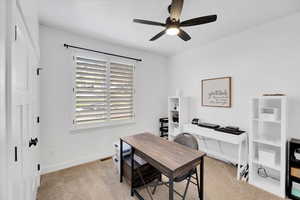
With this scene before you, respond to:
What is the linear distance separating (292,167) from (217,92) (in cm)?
162

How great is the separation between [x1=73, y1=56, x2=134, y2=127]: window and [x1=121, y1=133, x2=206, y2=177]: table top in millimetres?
1248

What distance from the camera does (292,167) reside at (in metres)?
1.91

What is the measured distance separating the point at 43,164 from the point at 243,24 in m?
4.25

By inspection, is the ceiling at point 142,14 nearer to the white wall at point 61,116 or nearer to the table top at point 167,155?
the white wall at point 61,116

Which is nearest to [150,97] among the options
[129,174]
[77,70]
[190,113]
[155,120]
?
[155,120]

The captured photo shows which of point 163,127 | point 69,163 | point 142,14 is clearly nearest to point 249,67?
point 142,14

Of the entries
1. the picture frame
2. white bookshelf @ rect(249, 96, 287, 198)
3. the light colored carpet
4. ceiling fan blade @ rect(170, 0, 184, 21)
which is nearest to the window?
the light colored carpet

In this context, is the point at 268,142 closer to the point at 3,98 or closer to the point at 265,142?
the point at 265,142

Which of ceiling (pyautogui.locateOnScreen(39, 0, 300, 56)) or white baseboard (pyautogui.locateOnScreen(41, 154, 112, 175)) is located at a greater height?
ceiling (pyautogui.locateOnScreen(39, 0, 300, 56))

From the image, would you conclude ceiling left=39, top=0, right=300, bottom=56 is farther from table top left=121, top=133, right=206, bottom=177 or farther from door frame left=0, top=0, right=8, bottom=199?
table top left=121, top=133, right=206, bottom=177

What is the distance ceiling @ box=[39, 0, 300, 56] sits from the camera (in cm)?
185

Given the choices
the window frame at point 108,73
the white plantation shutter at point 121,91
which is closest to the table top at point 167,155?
the window frame at point 108,73

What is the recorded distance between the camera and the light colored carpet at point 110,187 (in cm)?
193

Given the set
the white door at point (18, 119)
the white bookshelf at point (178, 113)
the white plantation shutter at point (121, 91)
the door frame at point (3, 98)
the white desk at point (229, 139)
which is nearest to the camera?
the door frame at point (3, 98)
